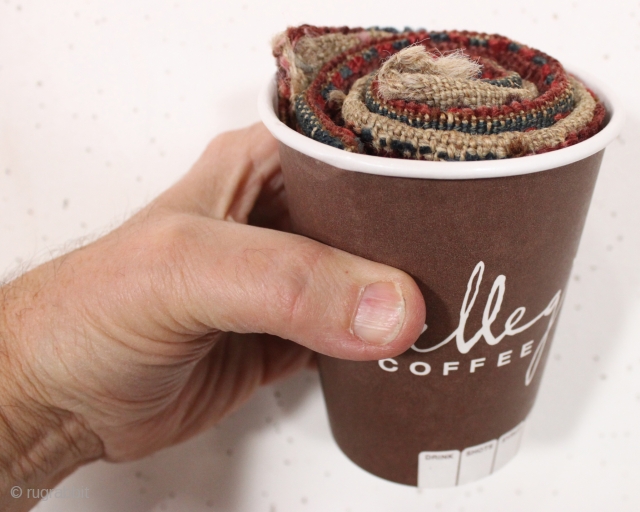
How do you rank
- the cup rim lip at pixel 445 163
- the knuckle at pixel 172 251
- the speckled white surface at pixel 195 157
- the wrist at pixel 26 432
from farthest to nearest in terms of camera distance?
the speckled white surface at pixel 195 157 < the wrist at pixel 26 432 < the knuckle at pixel 172 251 < the cup rim lip at pixel 445 163

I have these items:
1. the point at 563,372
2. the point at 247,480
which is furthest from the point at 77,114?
the point at 563,372

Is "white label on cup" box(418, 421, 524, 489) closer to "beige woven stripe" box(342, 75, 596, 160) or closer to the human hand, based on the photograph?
the human hand

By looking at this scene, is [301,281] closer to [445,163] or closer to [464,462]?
[445,163]

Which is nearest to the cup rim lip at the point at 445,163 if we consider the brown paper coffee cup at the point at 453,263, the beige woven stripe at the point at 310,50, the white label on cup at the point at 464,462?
the brown paper coffee cup at the point at 453,263

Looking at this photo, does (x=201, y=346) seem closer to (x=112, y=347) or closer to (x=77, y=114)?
(x=112, y=347)

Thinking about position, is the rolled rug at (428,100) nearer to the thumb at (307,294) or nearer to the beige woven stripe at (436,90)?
the beige woven stripe at (436,90)

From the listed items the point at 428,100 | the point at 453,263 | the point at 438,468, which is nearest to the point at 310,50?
the point at 428,100

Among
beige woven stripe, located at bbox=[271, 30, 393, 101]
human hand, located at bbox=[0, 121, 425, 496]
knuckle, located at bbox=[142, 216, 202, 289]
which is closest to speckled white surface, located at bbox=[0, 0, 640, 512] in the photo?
human hand, located at bbox=[0, 121, 425, 496]
